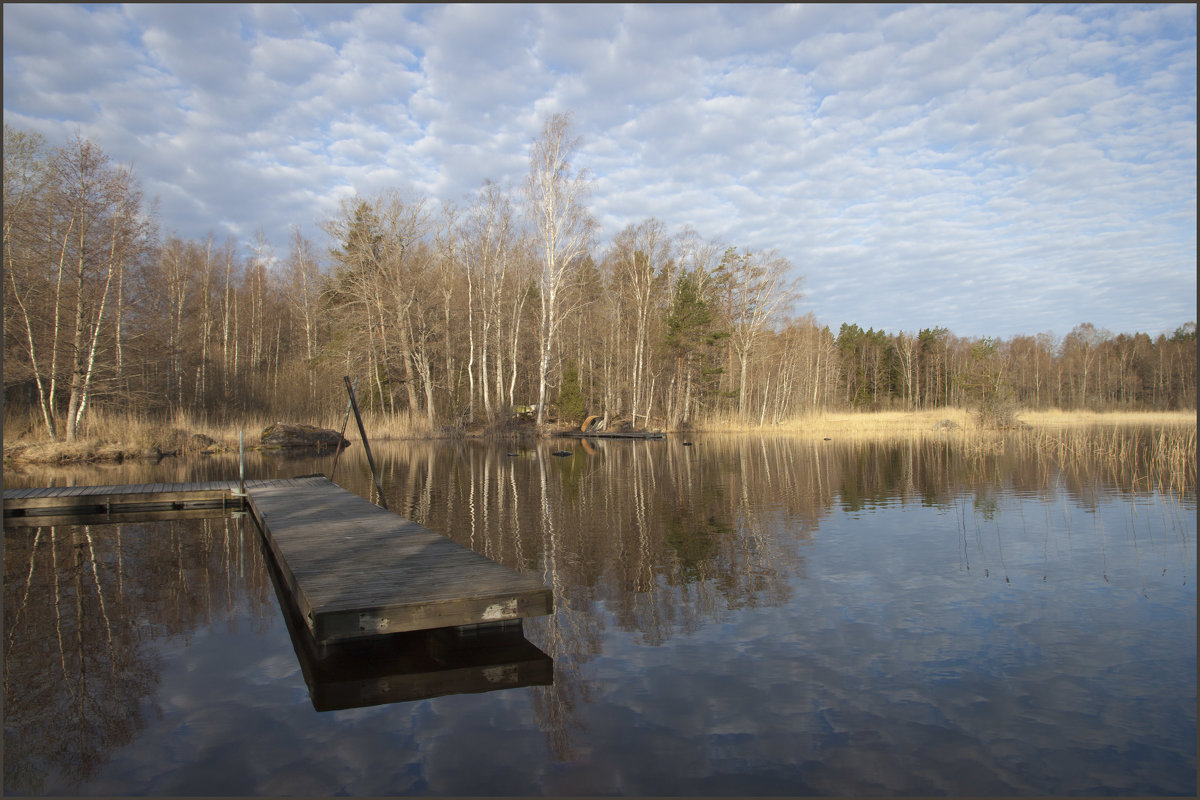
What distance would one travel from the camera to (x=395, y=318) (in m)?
32.2

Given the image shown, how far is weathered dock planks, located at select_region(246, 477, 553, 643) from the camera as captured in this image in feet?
16.4

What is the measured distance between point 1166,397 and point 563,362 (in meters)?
49.0

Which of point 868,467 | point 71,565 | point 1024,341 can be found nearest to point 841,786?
point 71,565

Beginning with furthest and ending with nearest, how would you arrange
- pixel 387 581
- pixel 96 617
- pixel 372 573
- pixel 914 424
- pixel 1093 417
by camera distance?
1. pixel 1093 417
2. pixel 914 424
3. pixel 96 617
4. pixel 372 573
5. pixel 387 581

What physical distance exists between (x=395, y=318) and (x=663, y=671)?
96.3 ft

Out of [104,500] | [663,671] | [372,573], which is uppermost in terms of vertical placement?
[372,573]

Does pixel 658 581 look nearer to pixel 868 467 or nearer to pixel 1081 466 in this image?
pixel 868 467

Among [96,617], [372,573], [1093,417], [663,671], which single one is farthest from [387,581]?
[1093,417]

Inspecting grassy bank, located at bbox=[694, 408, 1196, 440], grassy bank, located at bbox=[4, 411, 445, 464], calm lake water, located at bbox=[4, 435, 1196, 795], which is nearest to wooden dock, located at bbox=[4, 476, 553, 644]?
calm lake water, located at bbox=[4, 435, 1196, 795]

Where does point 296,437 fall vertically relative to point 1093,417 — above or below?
above

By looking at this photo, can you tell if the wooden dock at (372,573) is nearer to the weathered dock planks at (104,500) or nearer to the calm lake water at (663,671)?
the weathered dock planks at (104,500)

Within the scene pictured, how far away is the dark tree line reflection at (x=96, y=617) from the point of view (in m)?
4.20

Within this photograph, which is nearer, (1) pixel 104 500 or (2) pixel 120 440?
(1) pixel 104 500

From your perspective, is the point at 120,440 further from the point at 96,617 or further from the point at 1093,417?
the point at 1093,417
